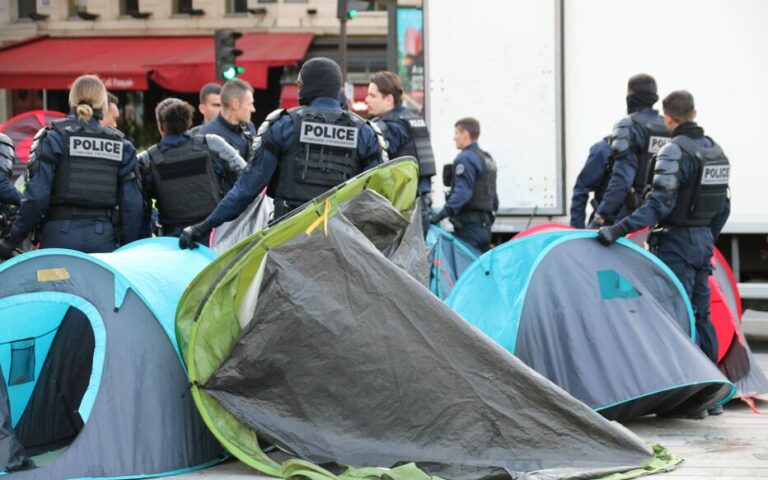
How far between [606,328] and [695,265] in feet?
3.66

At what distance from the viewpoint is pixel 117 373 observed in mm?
6367

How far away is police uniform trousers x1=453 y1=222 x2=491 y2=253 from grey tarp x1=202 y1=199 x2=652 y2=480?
537 centimetres

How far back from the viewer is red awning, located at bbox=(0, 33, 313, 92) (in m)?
25.8

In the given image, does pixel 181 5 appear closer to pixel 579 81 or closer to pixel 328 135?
pixel 579 81

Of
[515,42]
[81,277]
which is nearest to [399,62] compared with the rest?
[515,42]

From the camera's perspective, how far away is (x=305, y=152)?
291 inches

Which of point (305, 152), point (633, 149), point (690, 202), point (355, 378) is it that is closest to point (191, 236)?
point (305, 152)

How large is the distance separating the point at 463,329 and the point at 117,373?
169 cm

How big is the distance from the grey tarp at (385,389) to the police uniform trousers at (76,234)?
7.09 ft

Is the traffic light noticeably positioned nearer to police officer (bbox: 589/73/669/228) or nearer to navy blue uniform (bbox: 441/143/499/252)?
navy blue uniform (bbox: 441/143/499/252)

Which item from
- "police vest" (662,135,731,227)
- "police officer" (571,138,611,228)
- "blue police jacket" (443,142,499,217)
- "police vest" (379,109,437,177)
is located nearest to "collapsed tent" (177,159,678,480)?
"police vest" (662,135,731,227)

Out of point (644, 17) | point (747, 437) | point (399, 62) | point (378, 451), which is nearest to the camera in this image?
point (378, 451)

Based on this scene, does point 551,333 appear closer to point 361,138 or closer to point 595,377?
point 595,377

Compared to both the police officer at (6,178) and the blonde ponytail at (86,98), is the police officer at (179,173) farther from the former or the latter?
the police officer at (6,178)
